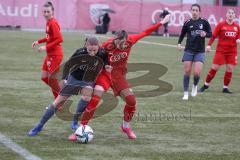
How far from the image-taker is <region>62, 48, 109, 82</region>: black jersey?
9.08 meters

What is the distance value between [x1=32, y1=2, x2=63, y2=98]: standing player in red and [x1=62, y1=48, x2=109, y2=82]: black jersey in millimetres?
1824

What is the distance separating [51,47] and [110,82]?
2417 mm

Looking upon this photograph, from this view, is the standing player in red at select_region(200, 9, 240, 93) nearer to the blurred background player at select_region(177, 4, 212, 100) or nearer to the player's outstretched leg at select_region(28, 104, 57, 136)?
the blurred background player at select_region(177, 4, 212, 100)

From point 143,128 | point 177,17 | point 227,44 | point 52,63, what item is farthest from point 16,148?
point 177,17

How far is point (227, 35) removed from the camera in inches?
604

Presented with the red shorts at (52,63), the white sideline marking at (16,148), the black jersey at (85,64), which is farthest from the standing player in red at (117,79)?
the red shorts at (52,63)

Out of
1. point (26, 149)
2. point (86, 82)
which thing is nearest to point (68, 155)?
point (26, 149)

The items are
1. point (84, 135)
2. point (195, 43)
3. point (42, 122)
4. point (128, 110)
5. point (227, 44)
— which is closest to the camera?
point (84, 135)

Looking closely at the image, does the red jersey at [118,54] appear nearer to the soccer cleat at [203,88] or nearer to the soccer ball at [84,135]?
the soccer ball at [84,135]

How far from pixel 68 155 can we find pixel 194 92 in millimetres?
6859

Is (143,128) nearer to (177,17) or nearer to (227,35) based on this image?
(227,35)

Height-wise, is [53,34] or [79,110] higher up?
[53,34]

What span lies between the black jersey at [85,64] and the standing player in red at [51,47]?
1.82m

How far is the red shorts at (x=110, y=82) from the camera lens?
30.1ft
